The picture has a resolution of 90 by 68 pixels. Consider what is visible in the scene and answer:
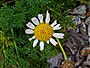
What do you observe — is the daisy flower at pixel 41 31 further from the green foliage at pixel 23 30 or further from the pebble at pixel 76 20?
the pebble at pixel 76 20

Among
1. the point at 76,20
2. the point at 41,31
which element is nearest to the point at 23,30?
the point at 41,31

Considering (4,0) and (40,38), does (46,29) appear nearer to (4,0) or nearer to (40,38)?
(40,38)

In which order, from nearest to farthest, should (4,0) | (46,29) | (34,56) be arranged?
(46,29) → (34,56) → (4,0)

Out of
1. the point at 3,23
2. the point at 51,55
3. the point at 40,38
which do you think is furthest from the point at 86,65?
the point at 3,23

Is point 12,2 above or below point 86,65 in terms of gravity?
above

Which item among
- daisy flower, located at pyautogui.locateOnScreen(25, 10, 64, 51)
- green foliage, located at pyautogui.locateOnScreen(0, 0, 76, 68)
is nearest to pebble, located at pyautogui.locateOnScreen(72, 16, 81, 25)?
green foliage, located at pyautogui.locateOnScreen(0, 0, 76, 68)

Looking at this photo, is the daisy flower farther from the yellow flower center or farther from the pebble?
the pebble
